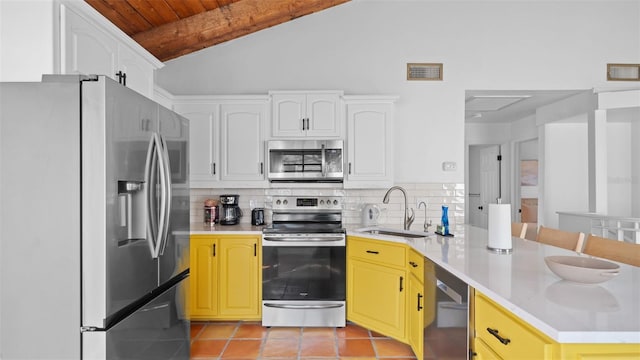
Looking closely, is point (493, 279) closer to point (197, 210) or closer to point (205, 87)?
point (197, 210)

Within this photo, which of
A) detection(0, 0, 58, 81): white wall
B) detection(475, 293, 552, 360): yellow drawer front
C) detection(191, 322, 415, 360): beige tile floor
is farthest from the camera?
detection(191, 322, 415, 360): beige tile floor

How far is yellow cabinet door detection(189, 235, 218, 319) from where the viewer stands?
3.14 meters

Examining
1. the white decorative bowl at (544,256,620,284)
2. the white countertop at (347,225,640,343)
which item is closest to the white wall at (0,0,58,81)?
the white countertop at (347,225,640,343)

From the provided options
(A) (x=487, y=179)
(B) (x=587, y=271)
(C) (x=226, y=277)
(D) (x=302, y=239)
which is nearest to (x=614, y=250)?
(B) (x=587, y=271)

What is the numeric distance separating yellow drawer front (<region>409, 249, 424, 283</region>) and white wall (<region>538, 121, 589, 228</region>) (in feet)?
12.6

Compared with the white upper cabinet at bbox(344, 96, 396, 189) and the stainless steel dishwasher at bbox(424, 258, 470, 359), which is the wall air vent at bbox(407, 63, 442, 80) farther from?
the stainless steel dishwasher at bbox(424, 258, 470, 359)

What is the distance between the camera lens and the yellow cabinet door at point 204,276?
3.14m

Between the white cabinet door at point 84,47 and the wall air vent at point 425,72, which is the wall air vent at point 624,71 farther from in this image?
the white cabinet door at point 84,47

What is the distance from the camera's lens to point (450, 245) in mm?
2277

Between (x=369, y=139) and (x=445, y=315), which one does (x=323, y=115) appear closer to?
(x=369, y=139)

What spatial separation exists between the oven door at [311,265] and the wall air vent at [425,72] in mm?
2002

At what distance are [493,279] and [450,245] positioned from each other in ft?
2.77

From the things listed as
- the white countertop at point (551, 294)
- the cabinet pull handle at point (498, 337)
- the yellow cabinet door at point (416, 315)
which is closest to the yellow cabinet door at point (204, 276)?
the yellow cabinet door at point (416, 315)

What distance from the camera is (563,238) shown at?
2.41m
